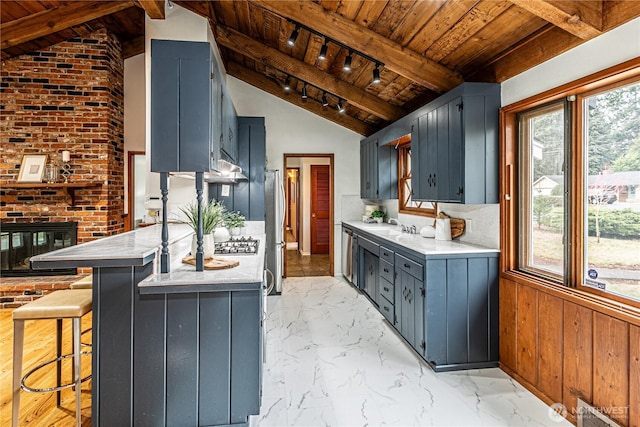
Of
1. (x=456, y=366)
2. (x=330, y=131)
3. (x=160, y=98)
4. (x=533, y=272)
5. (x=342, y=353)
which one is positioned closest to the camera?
(x=160, y=98)

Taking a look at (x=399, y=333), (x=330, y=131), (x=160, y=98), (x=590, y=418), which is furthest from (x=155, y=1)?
(x=590, y=418)

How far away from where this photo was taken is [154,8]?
360cm

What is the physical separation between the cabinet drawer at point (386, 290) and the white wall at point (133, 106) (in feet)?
12.7

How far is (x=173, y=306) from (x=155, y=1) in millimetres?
3169

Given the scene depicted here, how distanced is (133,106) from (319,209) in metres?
4.42

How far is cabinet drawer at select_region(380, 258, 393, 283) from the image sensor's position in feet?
11.9

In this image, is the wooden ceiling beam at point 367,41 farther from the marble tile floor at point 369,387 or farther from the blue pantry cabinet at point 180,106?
the marble tile floor at point 369,387

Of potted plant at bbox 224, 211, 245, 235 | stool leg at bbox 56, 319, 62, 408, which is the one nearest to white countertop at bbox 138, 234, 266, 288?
stool leg at bbox 56, 319, 62, 408

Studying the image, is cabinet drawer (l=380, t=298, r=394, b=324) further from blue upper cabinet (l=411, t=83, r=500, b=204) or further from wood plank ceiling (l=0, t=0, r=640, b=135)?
wood plank ceiling (l=0, t=0, r=640, b=135)

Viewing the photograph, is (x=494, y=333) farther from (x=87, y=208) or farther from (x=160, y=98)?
(x=87, y=208)

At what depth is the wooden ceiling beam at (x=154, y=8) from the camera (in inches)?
136

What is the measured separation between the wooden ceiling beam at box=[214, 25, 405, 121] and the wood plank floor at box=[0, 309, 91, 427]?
12.0 ft

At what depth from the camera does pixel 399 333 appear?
3.49 meters

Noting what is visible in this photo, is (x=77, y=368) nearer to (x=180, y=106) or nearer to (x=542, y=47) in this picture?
(x=180, y=106)
